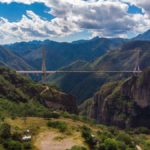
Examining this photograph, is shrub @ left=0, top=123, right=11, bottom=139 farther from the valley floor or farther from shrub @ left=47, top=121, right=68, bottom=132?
shrub @ left=47, top=121, right=68, bottom=132

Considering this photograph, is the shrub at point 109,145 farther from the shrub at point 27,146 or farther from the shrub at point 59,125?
the shrub at point 59,125

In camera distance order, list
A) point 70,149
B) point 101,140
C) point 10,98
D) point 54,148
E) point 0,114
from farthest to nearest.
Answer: point 10,98
point 0,114
point 101,140
point 54,148
point 70,149

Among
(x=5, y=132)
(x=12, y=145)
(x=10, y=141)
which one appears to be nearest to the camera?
(x=12, y=145)

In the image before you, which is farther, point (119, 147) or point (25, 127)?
point (25, 127)

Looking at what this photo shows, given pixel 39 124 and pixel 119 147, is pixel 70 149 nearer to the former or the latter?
pixel 119 147

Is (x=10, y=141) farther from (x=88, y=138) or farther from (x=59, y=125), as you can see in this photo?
(x=59, y=125)

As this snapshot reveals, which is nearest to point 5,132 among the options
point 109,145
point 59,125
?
point 59,125

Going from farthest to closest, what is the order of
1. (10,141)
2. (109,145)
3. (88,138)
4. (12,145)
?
(88,138) → (109,145) → (10,141) → (12,145)

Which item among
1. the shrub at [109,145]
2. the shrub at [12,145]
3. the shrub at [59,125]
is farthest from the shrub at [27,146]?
the shrub at [59,125]

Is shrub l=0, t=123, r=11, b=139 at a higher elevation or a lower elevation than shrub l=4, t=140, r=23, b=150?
higher

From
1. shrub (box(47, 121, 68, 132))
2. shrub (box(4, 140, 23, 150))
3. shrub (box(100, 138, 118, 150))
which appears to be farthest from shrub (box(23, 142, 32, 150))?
shrub (box(47, 121, 68, 132))

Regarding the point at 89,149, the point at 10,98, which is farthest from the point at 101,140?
the point at 10,98
